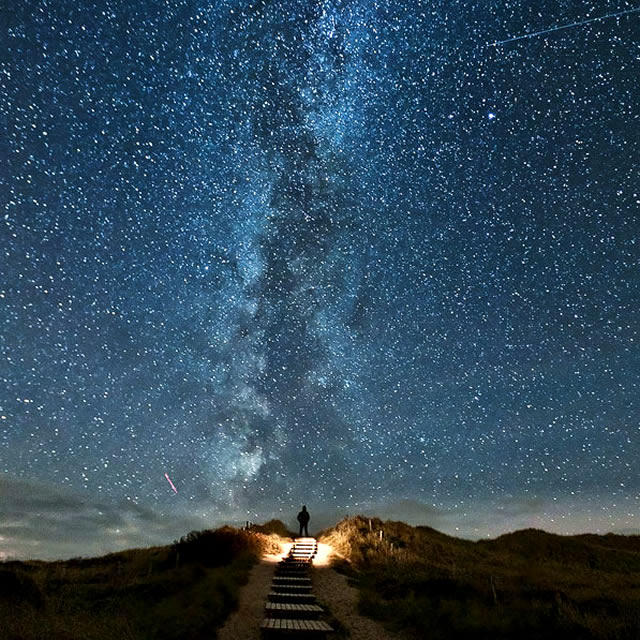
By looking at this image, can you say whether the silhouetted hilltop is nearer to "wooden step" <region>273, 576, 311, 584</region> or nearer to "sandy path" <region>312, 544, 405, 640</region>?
"sandy path" <region>312, 544, 405, 640</region>

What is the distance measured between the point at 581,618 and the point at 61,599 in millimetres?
14161

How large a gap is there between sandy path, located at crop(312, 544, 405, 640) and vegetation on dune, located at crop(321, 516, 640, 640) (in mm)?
472

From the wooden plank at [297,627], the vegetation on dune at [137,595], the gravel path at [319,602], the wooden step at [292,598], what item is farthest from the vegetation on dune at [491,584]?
the vegetation on dune at [137,595]

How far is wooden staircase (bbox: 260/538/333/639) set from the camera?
863cm

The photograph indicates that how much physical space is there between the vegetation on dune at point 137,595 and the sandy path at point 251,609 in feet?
0.86

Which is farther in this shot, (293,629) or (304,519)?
(304,519)

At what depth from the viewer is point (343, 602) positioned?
45.0ft

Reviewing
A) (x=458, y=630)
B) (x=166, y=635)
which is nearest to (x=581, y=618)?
(x=458, y=630)

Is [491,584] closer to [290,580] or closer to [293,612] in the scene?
[293,612]

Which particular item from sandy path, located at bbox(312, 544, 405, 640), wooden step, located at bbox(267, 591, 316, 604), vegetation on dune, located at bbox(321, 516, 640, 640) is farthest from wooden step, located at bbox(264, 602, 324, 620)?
vegetation on dune, located at bbox(321, 516, 640, 640)

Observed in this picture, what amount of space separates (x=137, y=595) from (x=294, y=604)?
17.5 ft

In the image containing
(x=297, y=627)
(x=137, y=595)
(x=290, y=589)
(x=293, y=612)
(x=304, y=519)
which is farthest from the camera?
(x=304, y=519)

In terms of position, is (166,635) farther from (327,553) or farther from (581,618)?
(327,553)

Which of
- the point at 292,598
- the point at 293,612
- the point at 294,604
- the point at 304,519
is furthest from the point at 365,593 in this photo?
the point at 304,519
